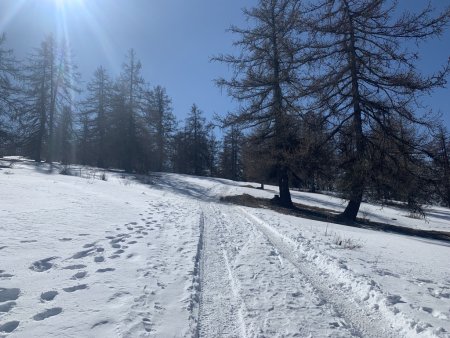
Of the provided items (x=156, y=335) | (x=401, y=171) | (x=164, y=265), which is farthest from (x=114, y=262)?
(x=401, y=171)

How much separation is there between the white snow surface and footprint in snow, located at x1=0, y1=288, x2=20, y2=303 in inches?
0.4

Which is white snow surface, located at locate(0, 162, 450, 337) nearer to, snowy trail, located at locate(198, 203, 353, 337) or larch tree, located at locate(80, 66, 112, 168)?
snowy trail, located at locate(198, 203, 353, 337)

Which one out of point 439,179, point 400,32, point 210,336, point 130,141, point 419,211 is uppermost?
point 400,32

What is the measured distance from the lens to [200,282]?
4.88 meters

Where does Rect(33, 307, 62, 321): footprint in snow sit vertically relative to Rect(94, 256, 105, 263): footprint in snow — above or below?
below

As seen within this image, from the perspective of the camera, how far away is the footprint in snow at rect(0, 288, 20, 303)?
12.2 feet

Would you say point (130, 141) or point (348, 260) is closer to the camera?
point (348, 260)

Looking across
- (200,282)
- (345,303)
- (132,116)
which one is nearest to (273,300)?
(345,303)

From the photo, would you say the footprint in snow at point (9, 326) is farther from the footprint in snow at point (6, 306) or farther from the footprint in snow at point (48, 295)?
the footprint in snow at point (48, 295)

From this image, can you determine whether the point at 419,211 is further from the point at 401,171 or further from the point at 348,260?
the point at 348,260

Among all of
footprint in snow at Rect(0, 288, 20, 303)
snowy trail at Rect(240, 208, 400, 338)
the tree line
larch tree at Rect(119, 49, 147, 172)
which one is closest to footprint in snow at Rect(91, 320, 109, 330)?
footprint in snow at Rect(0, 288, 20, 303)

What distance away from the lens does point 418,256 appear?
7406mm

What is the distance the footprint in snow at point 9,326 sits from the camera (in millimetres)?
3130

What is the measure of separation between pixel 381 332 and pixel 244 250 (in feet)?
11.1
